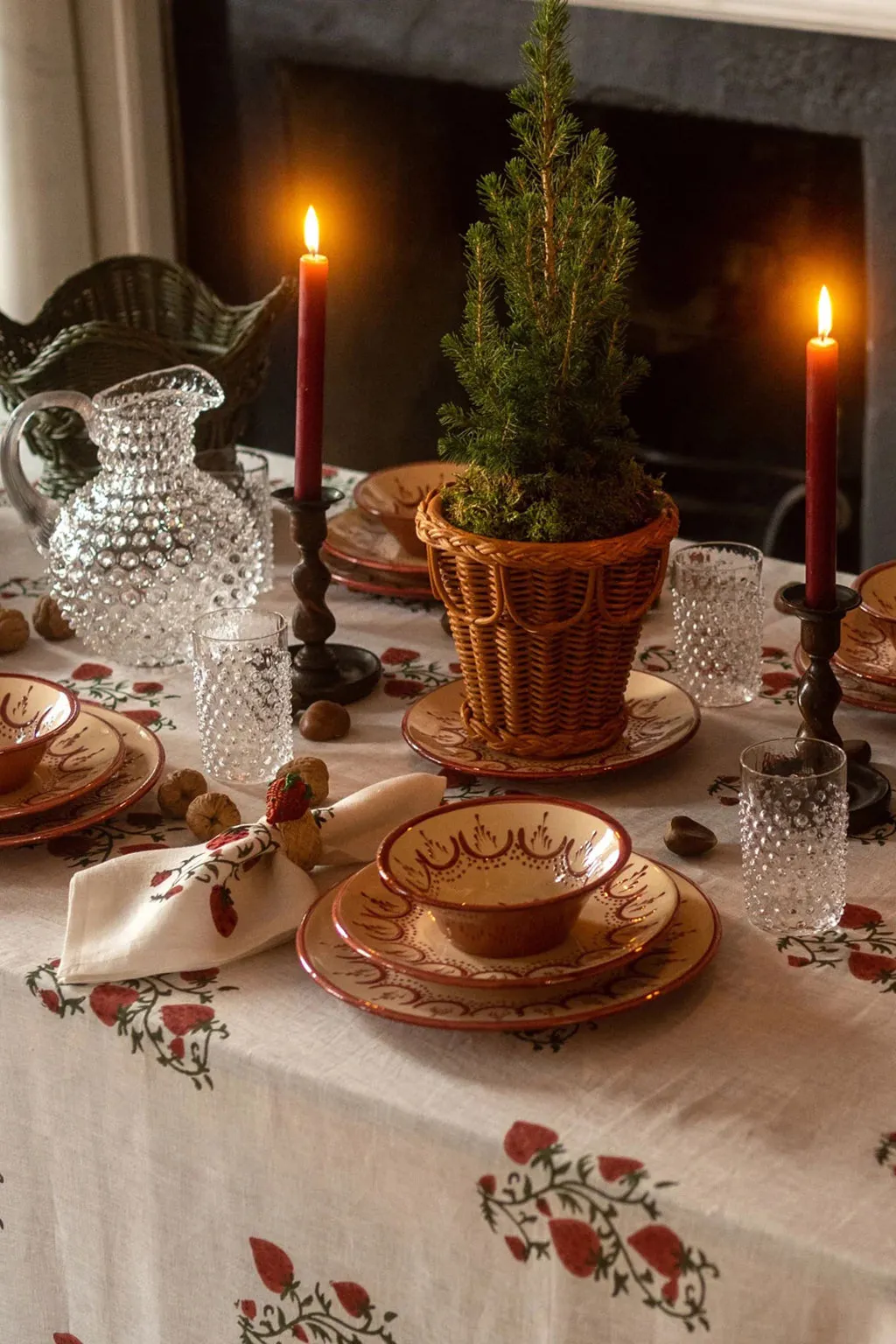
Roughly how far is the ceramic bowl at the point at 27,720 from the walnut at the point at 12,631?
0.76 ft

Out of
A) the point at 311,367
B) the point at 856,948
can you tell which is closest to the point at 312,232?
the point at 311,367

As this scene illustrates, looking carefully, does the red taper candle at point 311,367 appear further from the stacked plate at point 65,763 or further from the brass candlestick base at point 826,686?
the brass candlestick base at point 826,686

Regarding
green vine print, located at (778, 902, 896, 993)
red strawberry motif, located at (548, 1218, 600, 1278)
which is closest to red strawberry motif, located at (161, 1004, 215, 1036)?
red strawberry motif, located at (548, 1218, 600, 1278)

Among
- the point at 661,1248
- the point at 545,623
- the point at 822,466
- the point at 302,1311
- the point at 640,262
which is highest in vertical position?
the point at 640,262

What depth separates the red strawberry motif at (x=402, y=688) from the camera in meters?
1.33

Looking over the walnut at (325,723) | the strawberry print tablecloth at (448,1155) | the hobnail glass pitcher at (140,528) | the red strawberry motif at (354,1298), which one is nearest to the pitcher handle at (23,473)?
the hobnail glass pitcher at (140,528)

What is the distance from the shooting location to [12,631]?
1423mm

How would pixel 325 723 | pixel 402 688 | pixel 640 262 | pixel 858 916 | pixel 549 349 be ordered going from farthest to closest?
pixel 640 262, pixel 402 688, pixel 325 723, pixel 549 349, pixel 858 916

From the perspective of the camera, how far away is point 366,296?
3070mm

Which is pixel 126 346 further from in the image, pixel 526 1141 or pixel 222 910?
pixel 526 1141

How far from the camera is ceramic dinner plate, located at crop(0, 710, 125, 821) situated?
109 centimetres

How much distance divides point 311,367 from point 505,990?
0.60 meters

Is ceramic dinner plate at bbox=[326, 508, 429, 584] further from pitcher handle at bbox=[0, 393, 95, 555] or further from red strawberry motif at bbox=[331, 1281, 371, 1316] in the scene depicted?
red strawberry motif at bbox=[331, 1281, 371, 1316]

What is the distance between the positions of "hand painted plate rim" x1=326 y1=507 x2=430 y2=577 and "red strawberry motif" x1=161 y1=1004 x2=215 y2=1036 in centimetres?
63
